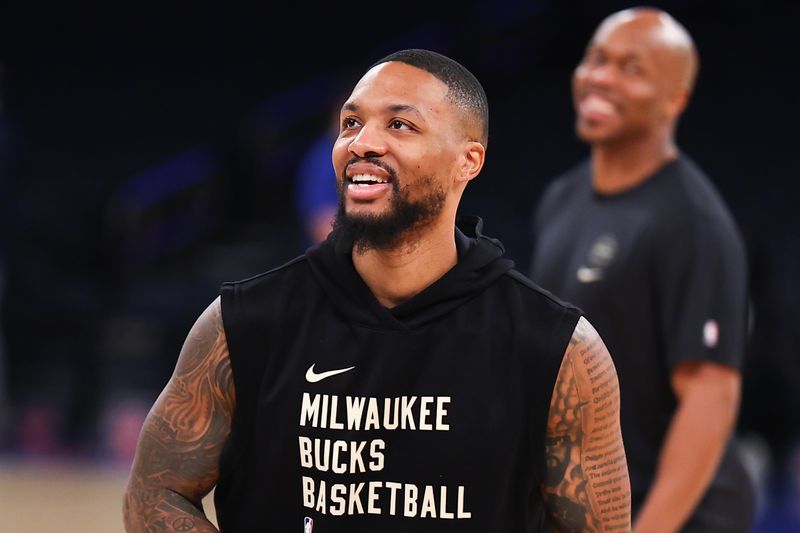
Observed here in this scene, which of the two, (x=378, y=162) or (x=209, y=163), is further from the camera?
(x=209, y=163)

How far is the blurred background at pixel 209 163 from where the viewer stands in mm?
9383

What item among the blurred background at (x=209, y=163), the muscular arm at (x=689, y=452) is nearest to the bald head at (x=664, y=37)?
the muscular arm at (x=689, y=452)

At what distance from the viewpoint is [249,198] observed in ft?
39.6

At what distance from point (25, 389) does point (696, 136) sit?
18.6 ft

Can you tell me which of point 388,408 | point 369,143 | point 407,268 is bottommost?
point 388,408

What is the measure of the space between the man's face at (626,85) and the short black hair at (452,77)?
54.7 inches

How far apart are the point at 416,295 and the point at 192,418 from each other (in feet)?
1.59

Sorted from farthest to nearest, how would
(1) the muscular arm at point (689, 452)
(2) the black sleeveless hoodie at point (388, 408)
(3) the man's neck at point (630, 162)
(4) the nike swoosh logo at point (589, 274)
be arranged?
(3) the man's neck at point (630, 162) → (4) the nike swoosh logo at point (589, 274) → (1) the muscular arm at point (689, 452) → (2) the black sleeveless hoodie at point (388, 408)

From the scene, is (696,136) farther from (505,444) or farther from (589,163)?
(505,444)

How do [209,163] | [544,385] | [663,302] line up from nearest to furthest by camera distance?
[544,385], [663,302], [209,163]

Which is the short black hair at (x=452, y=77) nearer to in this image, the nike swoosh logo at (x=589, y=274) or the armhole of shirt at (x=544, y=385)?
the armhole of shirt at (x=544, y=385)

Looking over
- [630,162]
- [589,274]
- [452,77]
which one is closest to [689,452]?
[589,274]

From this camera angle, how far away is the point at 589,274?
3910 millimetres

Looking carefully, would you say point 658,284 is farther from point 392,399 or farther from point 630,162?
point 392,399
